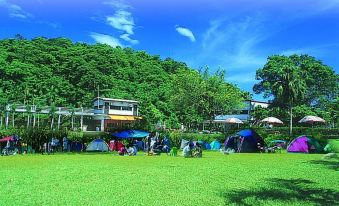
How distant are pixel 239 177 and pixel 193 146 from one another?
10.0 meters

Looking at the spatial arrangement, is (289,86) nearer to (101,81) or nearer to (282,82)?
(282,82)

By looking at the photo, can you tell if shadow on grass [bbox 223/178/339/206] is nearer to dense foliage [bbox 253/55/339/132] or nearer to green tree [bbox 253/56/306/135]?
green tree [bbox 253/56/306/135]

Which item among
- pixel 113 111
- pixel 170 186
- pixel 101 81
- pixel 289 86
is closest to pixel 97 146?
pixel 170 186

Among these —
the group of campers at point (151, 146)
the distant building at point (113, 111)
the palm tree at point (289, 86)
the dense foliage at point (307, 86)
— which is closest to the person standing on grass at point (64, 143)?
the group of campers at point (151, 146)

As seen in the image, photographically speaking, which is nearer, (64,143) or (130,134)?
(64,143)

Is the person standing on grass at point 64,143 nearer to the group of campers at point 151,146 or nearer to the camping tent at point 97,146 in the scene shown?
the group of campers at point 151,146

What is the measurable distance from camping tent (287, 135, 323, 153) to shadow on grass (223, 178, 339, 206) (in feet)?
56.3

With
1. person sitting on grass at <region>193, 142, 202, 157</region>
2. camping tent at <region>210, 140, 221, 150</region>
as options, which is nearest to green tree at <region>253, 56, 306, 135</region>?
camping tent at <region>210, 140, 221, 150</region>

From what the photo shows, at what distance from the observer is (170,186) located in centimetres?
1222

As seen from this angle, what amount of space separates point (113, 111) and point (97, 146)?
41391 millimetres

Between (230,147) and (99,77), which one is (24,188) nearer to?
(230,147)

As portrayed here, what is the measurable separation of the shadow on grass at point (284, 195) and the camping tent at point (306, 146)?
17145 millimetres

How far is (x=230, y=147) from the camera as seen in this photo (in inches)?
1189

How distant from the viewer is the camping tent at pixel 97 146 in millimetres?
30438
